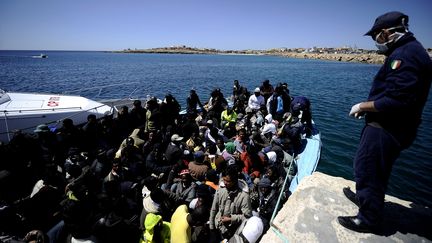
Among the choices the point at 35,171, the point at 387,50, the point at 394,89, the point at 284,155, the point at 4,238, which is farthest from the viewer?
the point at 284,155

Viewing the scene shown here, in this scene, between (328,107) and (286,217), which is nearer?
(286,217)

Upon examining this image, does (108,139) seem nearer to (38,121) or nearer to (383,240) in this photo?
(38,121)

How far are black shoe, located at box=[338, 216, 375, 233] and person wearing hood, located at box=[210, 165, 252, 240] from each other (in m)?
1.83

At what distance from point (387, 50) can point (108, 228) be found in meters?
4.52

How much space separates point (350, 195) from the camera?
9.48 feet

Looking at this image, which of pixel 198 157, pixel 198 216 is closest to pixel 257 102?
pixel 198 157

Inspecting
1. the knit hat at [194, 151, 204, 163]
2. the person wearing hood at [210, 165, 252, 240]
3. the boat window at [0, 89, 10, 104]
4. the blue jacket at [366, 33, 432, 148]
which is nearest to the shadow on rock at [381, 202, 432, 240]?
the blue jacket at [366, 33, 432, 148]

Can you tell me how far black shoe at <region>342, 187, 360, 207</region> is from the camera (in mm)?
2807

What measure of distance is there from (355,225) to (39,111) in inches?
495

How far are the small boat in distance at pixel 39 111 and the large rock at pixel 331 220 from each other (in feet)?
31.0

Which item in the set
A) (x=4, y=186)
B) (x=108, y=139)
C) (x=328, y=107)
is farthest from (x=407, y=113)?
(x=328, y=107)

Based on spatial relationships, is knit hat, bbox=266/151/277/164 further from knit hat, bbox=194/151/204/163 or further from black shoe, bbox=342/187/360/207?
black shoe, bbox=342/187/360/207

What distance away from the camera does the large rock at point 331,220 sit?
2.34m

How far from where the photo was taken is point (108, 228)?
3.68 meters
